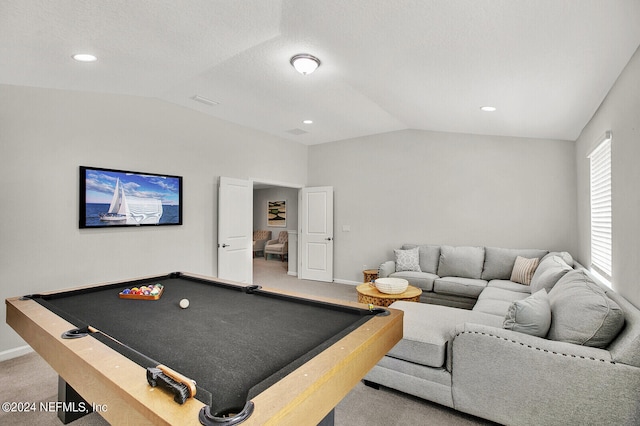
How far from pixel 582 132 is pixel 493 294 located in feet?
7.45

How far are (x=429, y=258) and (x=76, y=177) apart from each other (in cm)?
469

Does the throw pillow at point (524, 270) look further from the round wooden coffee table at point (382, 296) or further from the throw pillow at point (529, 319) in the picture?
the throw pillow at point (529, 319)

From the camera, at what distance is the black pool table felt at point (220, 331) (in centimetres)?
106

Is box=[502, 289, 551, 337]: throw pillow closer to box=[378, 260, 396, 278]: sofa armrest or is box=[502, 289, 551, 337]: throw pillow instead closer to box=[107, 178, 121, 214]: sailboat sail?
box=[378, 260, 396, 278]: sofa armrest

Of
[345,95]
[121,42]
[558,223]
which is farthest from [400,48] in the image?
[558,223]

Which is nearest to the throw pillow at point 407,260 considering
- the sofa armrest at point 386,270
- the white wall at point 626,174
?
the sofa armrest at point 386,270

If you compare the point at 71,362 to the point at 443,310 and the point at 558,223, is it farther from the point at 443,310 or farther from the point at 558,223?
the point at 558,223

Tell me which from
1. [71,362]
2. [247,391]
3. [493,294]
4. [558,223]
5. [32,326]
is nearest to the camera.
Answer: [247,391]

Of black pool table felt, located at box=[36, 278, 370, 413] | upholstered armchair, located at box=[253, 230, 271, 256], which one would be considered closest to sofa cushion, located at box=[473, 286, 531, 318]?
black pool table felt, located at box=[36, 278, 370, 413]

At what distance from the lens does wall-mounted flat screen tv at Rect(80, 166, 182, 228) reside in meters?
3.40

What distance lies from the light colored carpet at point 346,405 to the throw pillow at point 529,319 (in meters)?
0.62

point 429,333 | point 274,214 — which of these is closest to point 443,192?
point 429,333

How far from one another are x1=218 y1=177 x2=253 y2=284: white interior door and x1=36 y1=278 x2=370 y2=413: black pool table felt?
8.23 ft

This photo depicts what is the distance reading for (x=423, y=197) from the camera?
547 centimetres
